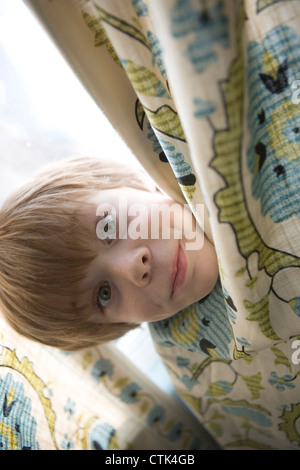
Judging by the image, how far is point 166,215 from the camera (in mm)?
646

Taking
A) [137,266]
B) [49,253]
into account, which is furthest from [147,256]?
[49,253]

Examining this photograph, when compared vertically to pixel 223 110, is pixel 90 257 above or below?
below

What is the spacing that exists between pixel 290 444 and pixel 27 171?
745mm

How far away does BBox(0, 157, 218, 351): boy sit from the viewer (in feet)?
2.08

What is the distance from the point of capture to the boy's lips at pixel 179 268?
638 mm

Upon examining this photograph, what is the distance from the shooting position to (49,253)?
0.63 meters

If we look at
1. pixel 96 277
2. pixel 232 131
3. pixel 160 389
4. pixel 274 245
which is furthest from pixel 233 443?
pixel 232 131

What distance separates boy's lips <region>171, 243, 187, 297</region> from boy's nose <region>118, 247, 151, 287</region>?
0.04 m

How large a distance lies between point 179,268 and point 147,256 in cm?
5

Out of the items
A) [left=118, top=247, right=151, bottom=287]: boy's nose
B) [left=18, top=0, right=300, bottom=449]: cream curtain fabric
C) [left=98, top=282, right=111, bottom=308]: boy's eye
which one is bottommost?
[left=98, top=282, right=111, bottom=308]: boy's eye

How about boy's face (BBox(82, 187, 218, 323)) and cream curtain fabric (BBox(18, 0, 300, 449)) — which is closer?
cream curtain fabric (BBox(18, 0, 300, 449))

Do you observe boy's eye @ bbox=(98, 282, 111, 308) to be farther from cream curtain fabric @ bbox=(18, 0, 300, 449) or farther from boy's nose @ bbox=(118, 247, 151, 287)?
cream curtain fabric @ bbox=(18, 0, 300, 449)

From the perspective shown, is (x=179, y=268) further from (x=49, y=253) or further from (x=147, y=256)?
(x=49, y=253)

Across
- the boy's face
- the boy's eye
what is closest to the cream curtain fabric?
the boy's face
